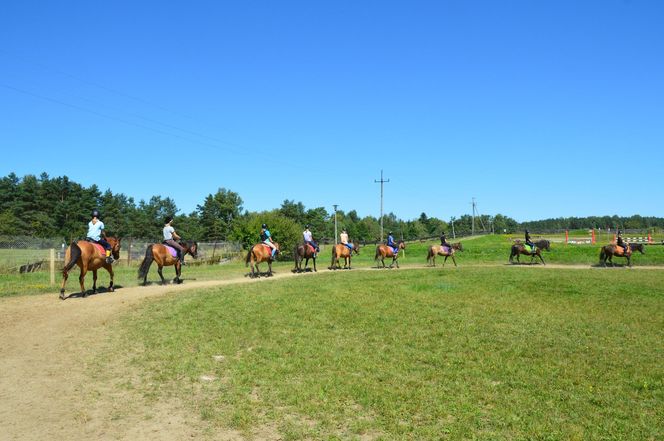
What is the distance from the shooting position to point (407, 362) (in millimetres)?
9312

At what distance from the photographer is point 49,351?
9922 millimetres

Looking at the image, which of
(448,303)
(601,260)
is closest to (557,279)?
(448,303)

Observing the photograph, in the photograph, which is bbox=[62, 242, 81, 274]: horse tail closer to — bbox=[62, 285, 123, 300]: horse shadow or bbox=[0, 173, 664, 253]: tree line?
bbox=[62, 285, 123, 300]: horse shadow

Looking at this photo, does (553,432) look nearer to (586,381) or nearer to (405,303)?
(586,381)

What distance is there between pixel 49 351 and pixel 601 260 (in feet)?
105

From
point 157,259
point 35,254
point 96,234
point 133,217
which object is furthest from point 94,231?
point 133,217

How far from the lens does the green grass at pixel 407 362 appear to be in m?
6.61

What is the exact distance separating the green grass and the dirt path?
496 millimetres

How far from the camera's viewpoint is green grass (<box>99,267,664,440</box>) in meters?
6.61

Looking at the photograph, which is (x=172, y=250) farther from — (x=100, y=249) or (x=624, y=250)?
(x=624, y=250)

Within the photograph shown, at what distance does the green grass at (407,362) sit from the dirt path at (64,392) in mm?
496

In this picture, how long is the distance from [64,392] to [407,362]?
6182mm

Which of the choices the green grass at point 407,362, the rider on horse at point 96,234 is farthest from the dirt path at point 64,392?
the rider on horse at point 96,234

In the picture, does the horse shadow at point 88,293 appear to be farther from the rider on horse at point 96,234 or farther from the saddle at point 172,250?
the saddle at point 172,250
